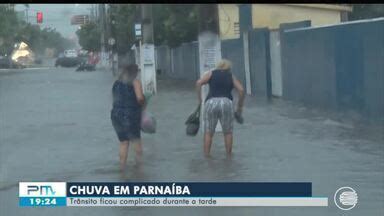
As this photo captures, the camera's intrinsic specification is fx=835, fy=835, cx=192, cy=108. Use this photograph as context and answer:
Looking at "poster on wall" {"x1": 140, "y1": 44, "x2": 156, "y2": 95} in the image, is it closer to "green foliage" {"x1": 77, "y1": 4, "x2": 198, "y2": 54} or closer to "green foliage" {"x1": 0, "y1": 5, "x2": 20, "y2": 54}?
"green foliage" {"x1": 77, "y1": 4, "x2": 198, "y2": 54}

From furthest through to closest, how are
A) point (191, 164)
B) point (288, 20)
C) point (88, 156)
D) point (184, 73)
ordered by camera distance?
point (184, 73) < point (288, 20) < point (88, 156) < point (191, 164)

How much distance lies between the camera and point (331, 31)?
18.1 m

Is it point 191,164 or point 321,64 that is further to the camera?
point 321,64

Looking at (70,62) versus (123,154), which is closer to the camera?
(123,154)

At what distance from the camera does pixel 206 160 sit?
38.3ft

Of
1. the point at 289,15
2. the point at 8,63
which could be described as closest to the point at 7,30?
the point at 289,15

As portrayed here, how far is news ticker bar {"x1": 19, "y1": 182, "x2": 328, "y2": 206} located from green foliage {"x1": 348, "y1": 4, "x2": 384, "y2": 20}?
20.8 meters

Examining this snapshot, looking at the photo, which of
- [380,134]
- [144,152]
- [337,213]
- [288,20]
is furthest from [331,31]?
[288,20]

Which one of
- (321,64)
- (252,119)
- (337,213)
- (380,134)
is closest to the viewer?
(337,213)

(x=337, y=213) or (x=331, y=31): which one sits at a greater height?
(x=331, y=31)

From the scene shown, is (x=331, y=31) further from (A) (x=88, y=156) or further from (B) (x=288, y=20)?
(B) (x=288, y=20)

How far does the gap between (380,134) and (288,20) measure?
18.4m

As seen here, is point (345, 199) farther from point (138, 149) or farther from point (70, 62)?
point (70, 62)

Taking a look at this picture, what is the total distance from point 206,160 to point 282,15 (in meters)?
21.7
